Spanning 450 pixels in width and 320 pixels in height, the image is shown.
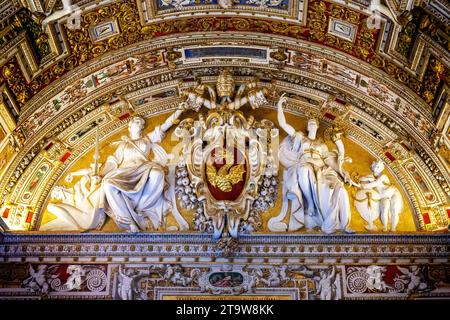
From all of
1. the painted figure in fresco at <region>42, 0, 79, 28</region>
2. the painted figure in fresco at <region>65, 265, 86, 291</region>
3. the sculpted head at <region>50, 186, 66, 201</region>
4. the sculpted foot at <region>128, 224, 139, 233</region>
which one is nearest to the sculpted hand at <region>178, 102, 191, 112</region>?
the sculpted foot at <region>128, 224, 139, 233</region>

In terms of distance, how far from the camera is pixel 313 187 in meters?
13.4

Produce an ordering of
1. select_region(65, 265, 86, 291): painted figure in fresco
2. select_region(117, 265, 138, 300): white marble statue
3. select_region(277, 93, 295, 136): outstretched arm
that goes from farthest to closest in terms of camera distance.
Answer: select_region(277, 93, 295, 136): outstretched arm, select_region(65, 265, 86, 291): painted figure in fresco, select_region(117, 265, 138, 300): white marble statue

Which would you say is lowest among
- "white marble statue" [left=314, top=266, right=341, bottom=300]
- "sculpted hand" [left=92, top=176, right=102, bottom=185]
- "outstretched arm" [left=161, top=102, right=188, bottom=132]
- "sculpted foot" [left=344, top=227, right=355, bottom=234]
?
"white marble statue" [left=314, top=266, right=341, bottom=300]

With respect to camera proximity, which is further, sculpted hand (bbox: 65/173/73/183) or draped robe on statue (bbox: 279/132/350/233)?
sculpted hand (bbox: 65/173/73/183)

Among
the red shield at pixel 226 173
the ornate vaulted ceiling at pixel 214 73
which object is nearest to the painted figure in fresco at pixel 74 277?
the ornate vaulted ceiling at pixel 214 73

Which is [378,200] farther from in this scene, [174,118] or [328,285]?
[174,118]

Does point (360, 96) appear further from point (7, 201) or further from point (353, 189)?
point (7, 201)

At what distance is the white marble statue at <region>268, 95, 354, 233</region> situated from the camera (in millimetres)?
13281

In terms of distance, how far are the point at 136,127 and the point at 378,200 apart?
15.1 feet

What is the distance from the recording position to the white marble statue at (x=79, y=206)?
13.3 m

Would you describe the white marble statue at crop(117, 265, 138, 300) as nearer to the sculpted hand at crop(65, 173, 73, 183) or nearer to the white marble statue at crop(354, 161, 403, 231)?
the sculpted hand at crop(65, 173, 73, 183)

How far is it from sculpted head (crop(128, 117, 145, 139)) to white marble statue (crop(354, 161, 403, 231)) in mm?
4129

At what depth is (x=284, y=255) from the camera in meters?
13.0

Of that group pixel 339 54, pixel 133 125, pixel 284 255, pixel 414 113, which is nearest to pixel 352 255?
pixel 284 255
